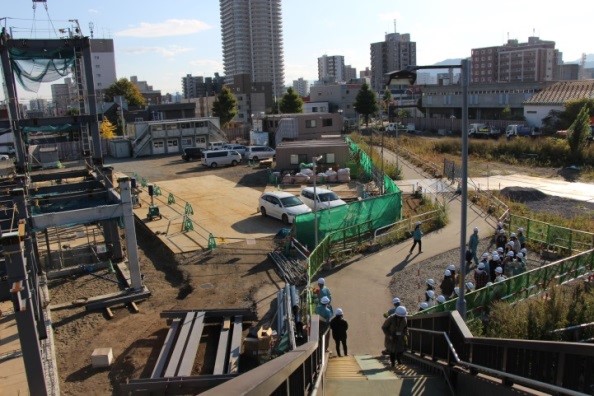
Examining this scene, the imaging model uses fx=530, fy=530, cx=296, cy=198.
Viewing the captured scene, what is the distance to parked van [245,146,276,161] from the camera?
1626 inches

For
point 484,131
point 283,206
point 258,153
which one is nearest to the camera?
point 283,206

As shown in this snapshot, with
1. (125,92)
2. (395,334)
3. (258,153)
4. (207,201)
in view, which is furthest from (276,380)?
(125,92)

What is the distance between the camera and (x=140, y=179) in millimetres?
34406

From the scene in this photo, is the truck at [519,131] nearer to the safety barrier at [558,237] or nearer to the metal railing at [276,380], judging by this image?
the safety barrier at [558,237]

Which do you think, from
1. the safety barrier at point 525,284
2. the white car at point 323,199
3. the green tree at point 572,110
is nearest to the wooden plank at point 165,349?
the safety barrier at point 525,284

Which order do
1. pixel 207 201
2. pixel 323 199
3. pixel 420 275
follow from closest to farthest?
pixel 420 275 → pixel 323 199 → pixel 207 201

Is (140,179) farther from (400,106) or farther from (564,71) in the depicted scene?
(564,71)

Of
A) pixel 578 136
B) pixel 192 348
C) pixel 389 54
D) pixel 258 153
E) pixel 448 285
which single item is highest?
pixel 389 54

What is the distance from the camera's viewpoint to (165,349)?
11.5 m

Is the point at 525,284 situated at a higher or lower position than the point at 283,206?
lower

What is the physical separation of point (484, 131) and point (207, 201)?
131ft

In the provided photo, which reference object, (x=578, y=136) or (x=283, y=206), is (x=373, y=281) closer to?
(x=283, y=206)

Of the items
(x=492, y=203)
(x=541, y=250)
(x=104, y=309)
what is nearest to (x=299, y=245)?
(x=104, y=309)

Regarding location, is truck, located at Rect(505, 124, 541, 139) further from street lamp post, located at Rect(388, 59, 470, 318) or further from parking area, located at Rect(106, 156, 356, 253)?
street lamp post, located at Rect(388, 59, 470, 318)
